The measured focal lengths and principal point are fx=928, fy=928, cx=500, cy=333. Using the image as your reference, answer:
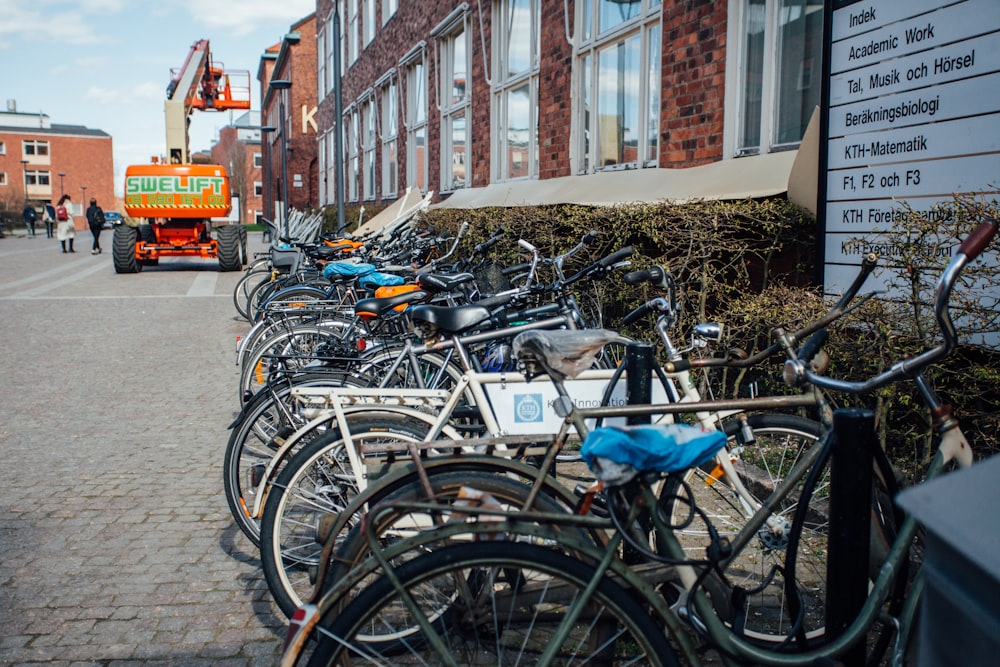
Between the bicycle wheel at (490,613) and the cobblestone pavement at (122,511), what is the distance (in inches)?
42.2

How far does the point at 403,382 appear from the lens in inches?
174

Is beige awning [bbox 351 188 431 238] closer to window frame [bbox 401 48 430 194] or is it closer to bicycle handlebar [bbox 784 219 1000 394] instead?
window frame [bbox 401 48 430 194]

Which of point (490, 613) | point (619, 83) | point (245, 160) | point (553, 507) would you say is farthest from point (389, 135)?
point (245, 160)

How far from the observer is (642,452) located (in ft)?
6.86

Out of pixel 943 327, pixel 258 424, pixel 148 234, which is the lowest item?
pixel 258 424

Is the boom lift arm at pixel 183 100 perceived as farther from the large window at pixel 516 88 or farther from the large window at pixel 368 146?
the large window at pixel 516 88

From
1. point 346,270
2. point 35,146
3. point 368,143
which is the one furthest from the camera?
point 35,146

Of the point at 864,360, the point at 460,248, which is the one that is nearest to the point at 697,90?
the point at 460,248

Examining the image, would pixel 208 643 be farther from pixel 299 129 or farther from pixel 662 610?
pixel 299 129

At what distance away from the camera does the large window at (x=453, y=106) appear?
15.4 metres

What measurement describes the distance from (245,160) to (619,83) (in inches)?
3250

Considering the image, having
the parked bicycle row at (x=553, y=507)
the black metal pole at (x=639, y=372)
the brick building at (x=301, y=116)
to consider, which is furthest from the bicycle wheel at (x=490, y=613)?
the brick building at (x=301, y=116)

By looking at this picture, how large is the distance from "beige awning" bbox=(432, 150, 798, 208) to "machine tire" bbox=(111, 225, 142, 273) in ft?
38.9

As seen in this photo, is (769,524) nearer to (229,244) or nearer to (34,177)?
(229,244)
